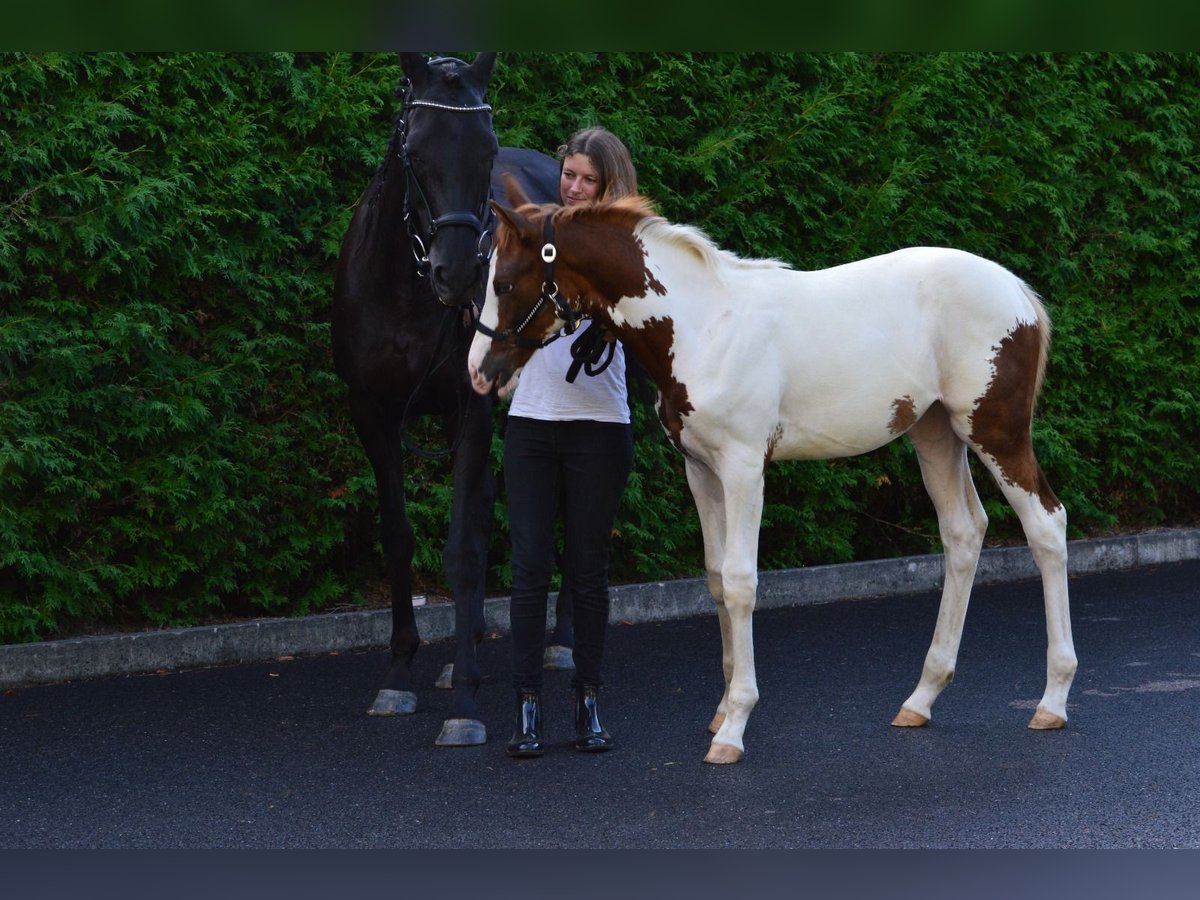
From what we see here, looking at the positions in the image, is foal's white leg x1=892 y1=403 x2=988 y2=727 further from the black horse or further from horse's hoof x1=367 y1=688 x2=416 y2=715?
horse's hoof x1=367 y1=688 x2=416 y2=715

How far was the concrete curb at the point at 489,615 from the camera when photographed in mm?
6828

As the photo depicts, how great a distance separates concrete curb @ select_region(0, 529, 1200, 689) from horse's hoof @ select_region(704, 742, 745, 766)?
3068mm

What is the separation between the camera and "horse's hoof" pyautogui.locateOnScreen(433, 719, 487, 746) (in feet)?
17.5

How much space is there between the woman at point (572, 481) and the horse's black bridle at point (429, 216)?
0.37 m

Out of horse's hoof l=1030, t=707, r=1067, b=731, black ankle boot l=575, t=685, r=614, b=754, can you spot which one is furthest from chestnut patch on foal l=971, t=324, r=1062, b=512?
black ankle boot l=575, t=685, r=614, b=754

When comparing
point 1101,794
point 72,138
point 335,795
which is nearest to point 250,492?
point 72,138

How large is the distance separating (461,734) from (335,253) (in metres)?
3.36

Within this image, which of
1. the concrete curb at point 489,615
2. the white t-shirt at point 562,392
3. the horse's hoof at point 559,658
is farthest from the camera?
the horse's hoof at point 559,658

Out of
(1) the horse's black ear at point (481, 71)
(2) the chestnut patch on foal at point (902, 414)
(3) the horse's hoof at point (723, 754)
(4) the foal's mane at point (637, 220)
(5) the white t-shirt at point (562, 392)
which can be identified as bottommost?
(3) the horse's hoof at point (723, 754)

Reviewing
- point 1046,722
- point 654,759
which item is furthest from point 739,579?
point 1046,722

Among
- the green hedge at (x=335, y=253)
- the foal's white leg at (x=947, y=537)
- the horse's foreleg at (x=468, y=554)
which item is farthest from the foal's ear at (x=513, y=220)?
the foal's white leg at (x=947, y=537)

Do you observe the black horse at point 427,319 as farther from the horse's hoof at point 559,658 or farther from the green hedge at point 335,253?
the horse's hoof at point 559,658

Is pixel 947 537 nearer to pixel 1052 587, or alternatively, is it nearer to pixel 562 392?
pixel 1052 587

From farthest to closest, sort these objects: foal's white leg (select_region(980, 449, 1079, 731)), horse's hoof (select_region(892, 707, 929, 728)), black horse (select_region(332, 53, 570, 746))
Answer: horse's hoof (select_region(892, 707, 929, 728)) → foal's white leg (select_region(980, 449, 1079, 731)) → black horse (select_region(332, 53, 570, 746))
